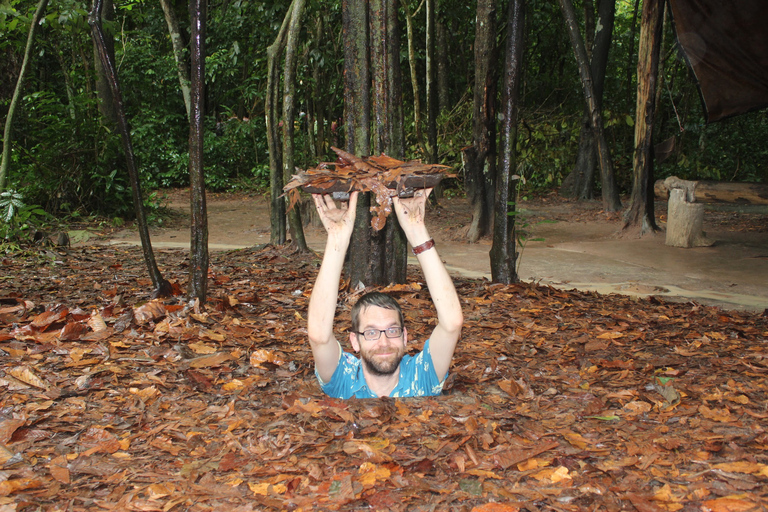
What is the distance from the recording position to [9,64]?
13.8m

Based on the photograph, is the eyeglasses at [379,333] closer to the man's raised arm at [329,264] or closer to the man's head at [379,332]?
the man's head at [379,332]

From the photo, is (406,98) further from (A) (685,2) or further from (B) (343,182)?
(B) (343,182)

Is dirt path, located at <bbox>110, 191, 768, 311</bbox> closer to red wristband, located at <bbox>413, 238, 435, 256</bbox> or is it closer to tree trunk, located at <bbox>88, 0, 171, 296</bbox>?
red wristband, located at <bbox>413, 238, 435, 256</bbox>

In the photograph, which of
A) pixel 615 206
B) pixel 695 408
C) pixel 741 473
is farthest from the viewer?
pixel 615 206

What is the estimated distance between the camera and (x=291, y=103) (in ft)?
26.3

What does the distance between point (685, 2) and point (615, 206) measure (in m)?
5.89

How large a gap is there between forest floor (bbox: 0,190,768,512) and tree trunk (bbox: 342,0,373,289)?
0.33 metres

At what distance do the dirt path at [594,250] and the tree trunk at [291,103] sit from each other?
1.23 metres

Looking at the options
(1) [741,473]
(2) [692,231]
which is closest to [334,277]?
(1) [741,473]

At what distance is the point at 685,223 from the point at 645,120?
6.32 feet

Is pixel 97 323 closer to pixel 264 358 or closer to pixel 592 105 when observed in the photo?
pixel 264 358

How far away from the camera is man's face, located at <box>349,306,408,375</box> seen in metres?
3.26

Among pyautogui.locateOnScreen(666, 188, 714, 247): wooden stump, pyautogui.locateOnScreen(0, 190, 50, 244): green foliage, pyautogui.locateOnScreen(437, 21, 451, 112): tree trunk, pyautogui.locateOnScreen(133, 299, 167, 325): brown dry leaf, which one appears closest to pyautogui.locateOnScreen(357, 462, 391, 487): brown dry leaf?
pyautogui.locateOnScreen(133, 299, 167, 325): brown dry leaf

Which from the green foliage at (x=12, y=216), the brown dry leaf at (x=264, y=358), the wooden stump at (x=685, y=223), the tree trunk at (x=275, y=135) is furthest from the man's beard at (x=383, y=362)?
the wooden stump at (x=685, y=223)
